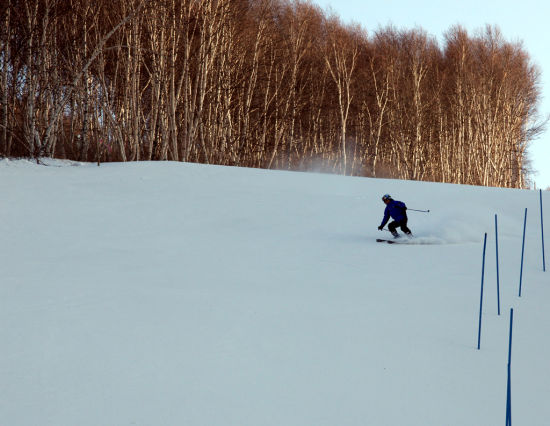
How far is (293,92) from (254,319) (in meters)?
18.1

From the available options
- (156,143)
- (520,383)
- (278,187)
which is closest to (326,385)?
(520,383)

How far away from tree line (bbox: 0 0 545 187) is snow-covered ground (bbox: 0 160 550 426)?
7014mm

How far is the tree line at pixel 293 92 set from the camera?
15.4 m

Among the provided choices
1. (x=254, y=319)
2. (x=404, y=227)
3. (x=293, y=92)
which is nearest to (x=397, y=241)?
(x=404, y=227)

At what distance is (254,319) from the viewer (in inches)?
163

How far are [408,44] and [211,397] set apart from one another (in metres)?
26.2

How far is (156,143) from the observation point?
17641mm

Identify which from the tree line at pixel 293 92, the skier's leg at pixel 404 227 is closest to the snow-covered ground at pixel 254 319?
the skier's leg at pixel 404 227

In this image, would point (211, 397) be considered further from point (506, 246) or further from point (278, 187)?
point (278, 187)

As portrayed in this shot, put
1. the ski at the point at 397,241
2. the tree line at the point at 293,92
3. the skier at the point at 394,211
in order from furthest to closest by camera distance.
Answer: the tree line at the point at 293,92, the skier at the point at 394,211, the ski at the point at 397,241

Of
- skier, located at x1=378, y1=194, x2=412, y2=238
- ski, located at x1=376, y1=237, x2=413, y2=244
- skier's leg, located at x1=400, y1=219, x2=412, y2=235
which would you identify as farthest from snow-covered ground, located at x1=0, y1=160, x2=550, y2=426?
skier, located at x1=378, y1=194, x2=412, y2=238

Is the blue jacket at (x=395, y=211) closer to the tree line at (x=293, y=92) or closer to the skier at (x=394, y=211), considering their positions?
the skier at (x=394, y=211)

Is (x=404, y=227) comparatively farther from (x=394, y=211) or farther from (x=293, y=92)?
(x=293, y=92)

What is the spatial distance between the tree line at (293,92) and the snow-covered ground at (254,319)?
7014 millimetres
